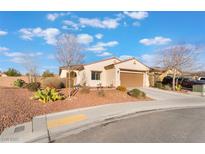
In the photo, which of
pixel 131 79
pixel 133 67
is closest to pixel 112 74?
pixel 131 79

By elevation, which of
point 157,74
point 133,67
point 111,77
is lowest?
point 111,77

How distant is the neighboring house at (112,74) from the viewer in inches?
911

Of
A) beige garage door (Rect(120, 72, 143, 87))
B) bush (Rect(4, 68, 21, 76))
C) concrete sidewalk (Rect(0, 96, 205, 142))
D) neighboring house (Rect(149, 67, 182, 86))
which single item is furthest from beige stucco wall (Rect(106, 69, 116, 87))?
bush (Rect(4, 68, 21, 76))

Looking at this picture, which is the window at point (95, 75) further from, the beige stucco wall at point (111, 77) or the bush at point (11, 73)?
the bush at point (11, 73)

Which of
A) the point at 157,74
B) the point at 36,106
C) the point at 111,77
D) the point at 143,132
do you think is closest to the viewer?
the point at 143,132

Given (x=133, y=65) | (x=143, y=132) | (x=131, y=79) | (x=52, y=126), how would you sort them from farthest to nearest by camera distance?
1. (x=133, y=65)
2. (x=131, y=79)
3. (x=52, y=126)
4. (x=143, y=132)

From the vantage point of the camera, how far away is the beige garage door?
2377 centimetres

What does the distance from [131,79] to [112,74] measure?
3.02 m

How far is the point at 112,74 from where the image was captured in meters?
23.4

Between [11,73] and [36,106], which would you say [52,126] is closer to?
[36,106]
